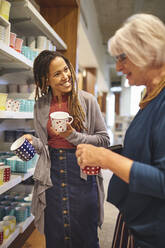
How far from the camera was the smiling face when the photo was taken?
1253 millimetres

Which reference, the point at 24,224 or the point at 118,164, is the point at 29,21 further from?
the point at 24,224

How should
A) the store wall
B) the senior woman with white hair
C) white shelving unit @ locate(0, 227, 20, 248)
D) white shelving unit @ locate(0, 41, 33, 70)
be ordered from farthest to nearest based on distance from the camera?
the store wall
white shelving unit @ locate(0, 227, 20, 248)
white shelving unit @ locate(0, 41, 33, 70)
the senior woman with white hair

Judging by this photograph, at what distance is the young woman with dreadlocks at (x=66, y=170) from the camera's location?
1255mm

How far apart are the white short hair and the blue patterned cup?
0.78 meters

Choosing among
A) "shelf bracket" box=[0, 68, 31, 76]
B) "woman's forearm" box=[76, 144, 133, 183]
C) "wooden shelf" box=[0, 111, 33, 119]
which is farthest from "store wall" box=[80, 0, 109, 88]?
"woman's forearm" box=[76, 144, 133, 183]

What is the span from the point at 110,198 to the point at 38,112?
765 mm

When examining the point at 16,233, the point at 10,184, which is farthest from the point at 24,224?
the point at 10,184

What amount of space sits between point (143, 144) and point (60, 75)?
2.49 feet

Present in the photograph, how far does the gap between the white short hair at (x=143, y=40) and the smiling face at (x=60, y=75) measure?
615 mm

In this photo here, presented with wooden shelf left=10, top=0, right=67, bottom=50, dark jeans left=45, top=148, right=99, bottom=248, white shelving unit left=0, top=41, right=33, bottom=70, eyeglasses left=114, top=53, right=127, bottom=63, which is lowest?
dark jeans left=45, top=148, right=99, bottom=248

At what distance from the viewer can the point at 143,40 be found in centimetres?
63

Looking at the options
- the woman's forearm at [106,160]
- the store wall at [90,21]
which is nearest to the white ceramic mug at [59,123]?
the woman's forearm at [106,160]

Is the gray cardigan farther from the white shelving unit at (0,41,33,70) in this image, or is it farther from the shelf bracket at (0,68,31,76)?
the shelf bracket at (0,68,31,76)

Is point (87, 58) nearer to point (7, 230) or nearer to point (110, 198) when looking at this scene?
point (7, 230)
